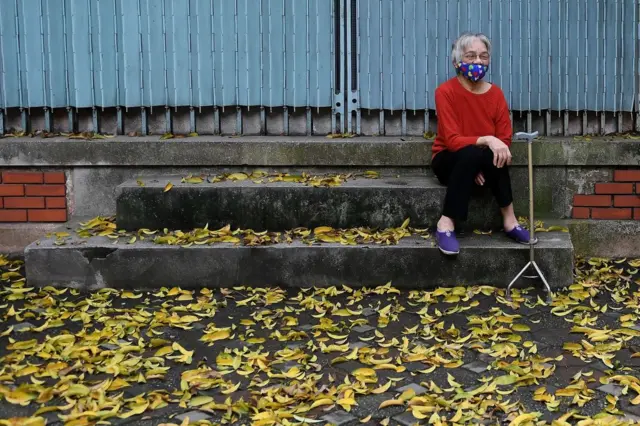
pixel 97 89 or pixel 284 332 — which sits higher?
pixel 97 89

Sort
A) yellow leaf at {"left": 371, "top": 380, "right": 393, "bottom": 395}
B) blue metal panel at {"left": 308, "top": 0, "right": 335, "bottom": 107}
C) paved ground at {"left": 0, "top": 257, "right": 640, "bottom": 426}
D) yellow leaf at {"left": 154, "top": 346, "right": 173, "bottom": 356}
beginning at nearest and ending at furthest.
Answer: paved ground at {"left": 0, "top": 257, "right": 640, "bottom": 426}, yellow leaf at {"left": 371, "top": 380, "right": 393, "bottom": 395}, yellow leaf at {"left": 154, "top": 346, "right": 173, "bottom": 356}, blue metal panel at {"left": 308, "top": 0, "right": 335, "bottom": 107}

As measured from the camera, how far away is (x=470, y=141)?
5.35m

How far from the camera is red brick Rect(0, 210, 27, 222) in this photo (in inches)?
235

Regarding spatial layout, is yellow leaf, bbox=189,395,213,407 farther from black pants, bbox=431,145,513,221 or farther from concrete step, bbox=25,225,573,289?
black pants, bbox=431,145,513,221

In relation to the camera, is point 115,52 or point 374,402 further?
point 115,52

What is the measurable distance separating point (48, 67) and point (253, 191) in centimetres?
178

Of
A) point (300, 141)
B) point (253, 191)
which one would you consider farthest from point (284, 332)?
point (300, 141)

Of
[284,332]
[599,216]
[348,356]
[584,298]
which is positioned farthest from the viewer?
[599,216]

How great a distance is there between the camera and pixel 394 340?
4312 mm

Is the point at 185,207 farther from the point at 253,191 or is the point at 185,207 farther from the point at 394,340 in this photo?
the point at 394,340

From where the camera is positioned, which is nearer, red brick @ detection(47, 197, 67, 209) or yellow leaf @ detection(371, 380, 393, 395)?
yellow leaf @ detection(371, 380, 393, 395)

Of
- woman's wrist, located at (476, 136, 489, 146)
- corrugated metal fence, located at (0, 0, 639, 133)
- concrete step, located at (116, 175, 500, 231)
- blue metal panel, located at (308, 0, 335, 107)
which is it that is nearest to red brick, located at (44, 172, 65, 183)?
corrugated metal fence, located at (0, 0, 639, 133)

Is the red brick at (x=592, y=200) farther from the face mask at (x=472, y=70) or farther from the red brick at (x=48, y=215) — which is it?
the red brick at (x=48, y=215)

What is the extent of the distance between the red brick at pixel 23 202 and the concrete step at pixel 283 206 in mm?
709
